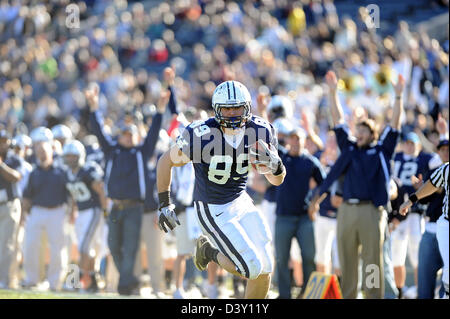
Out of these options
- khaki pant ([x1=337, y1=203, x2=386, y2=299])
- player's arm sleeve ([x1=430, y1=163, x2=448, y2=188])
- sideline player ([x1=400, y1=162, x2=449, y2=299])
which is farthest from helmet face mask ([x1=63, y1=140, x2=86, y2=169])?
player's arm sleeve ([x1=430, y1=163, x2=448, y2=188])

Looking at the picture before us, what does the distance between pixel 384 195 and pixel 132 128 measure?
3049mm

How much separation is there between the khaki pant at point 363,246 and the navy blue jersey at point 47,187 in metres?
3.54

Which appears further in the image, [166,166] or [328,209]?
[328,209]

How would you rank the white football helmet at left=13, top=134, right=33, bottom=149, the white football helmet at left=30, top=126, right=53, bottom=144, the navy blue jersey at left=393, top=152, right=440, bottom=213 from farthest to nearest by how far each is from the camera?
the white football helmet at left=13, top=134, right=33, bottom=149
the white football helmet at left=30, top=126, right=53, bottom=144
the navy blue jersey at left=393, top=152, right=440, bottom=213

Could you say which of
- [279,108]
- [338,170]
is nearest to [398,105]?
[338,170]

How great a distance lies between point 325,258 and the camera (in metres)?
9.90

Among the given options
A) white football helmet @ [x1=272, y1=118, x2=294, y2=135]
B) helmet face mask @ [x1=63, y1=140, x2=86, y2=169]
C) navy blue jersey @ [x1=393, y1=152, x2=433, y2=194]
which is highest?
white football helmet @ [x1=272, y1=118, x2=294, y2=135]

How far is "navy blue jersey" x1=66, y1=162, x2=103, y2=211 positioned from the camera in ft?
34.2

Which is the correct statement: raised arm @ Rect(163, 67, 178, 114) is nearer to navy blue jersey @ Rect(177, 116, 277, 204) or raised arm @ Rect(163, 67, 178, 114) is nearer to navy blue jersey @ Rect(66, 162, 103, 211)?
navy blue jersey @ Rect(66, 162, 103, 211)

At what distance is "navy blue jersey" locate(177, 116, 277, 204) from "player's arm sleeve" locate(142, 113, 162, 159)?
115 inches

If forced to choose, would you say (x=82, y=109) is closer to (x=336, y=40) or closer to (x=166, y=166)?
(x=336, y=40)

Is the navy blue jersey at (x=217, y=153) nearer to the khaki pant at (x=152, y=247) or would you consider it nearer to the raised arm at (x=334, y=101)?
the raised arm at (x=334, y=101)
